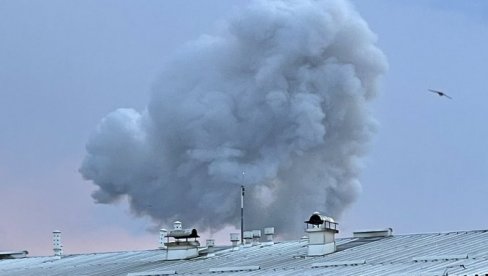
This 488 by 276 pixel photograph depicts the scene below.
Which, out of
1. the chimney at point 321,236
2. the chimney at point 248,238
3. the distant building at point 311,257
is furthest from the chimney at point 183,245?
the chimney at point 321,236

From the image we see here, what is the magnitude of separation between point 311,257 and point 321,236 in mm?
1132

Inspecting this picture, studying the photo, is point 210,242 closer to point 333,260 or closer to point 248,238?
point 248,238

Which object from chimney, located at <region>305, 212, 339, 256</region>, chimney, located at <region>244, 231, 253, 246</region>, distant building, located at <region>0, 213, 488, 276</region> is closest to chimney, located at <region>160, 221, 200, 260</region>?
distant building, located at <region>0, 213, 488, 276</region>

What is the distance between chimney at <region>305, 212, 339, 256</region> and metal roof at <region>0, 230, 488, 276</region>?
1.40ft

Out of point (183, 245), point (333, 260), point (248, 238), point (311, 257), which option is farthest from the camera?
point (248, 238)

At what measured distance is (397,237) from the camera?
189 feet

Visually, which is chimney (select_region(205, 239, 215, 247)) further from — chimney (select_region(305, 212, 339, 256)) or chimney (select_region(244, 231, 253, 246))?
chimney (select_region(305, 212, 339, 256))

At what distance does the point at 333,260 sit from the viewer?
53281mm

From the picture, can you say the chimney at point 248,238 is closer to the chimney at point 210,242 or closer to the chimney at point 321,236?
the chimney at point 210,242

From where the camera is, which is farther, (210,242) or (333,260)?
(210,242)

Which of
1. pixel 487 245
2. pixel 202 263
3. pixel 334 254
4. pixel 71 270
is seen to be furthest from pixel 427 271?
pixel 71 270

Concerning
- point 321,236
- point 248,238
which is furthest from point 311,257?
point 248,238

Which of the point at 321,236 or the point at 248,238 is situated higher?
the point at 248,238

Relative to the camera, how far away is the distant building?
48.1 m
